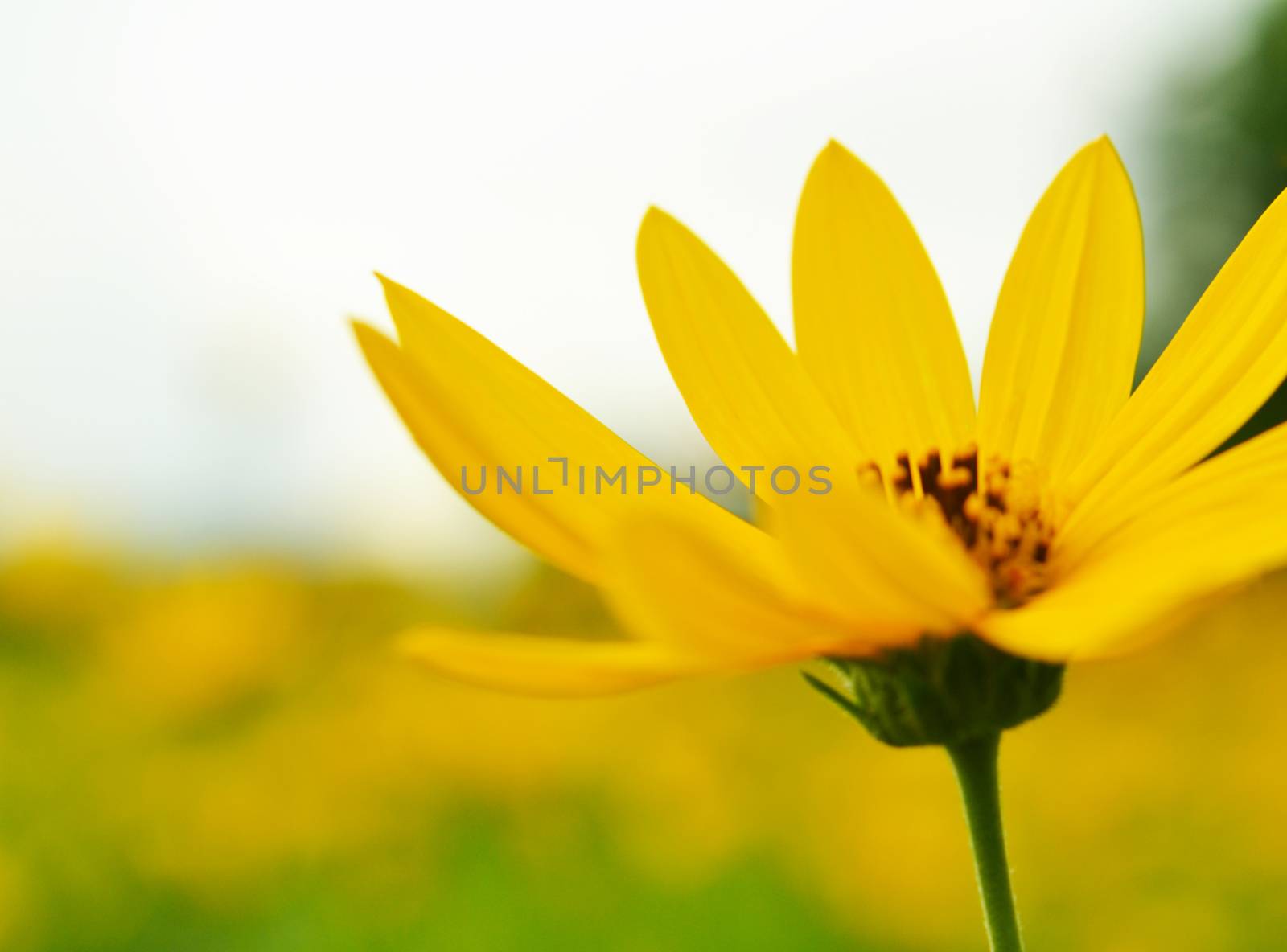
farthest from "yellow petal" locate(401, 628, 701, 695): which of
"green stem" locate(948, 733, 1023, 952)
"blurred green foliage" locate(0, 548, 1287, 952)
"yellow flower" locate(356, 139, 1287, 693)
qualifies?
"blurred green foliage" locate(0, 548, 1287, 952)

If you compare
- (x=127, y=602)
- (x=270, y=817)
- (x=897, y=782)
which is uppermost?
(x=127, y=602)

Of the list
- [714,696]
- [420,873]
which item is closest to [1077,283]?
[420,873]

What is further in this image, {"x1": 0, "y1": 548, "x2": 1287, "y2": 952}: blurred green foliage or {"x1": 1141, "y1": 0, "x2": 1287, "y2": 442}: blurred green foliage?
{"x1": 1141, "y1": 0, "x2": 1287, "y2": 442}: blurred green foliage

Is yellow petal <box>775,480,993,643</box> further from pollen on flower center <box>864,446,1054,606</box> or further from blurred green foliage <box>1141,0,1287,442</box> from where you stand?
blurred green foliage <box>1141,0,1287,442</box>

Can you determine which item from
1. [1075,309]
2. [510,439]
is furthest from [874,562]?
[1075,309]

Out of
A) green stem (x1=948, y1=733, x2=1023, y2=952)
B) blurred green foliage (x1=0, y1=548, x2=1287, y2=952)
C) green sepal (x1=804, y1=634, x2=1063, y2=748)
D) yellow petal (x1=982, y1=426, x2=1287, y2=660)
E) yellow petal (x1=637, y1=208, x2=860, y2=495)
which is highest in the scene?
yellow petal (x1=637, y1=208, x2=860, y2=495)

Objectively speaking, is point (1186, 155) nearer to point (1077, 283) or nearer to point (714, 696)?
point (714, 696)
